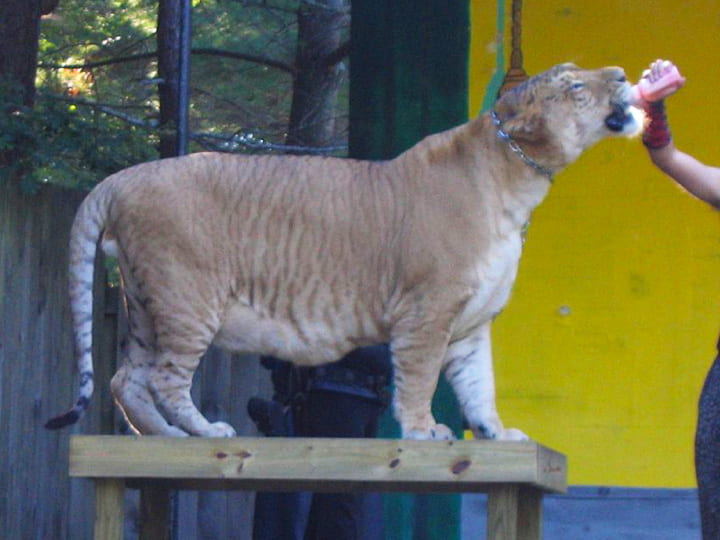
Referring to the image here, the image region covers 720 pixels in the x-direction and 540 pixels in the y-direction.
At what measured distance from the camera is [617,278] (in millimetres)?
5535

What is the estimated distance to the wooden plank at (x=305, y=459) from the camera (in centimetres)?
320

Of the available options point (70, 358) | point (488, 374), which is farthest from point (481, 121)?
point (70, 358)

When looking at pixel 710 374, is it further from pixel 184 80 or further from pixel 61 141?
pixel 184 80

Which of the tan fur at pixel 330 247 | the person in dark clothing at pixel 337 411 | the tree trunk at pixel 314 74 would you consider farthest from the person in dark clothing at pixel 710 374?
the tree trunk at pixel 314 74

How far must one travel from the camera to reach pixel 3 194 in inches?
192

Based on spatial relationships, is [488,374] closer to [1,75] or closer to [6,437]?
[6,437]

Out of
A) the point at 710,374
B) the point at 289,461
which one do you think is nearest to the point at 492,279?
the point at 710,374

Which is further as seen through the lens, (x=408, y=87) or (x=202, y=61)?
(x=202, y=61)

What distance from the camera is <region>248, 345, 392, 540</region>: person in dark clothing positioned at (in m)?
4.65

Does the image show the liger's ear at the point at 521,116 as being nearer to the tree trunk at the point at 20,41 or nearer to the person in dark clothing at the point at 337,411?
the person in dark clothing at the point at 337,411

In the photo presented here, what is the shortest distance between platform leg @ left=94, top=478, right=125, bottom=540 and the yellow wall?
8.17 ft

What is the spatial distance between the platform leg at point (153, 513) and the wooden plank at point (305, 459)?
2.40ft

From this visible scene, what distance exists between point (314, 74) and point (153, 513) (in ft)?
19.9

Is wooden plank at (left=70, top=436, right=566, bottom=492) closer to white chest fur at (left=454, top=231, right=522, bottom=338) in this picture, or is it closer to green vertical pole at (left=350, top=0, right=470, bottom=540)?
white chest fur at (left=454, top=231, right=522, bottom=338)
